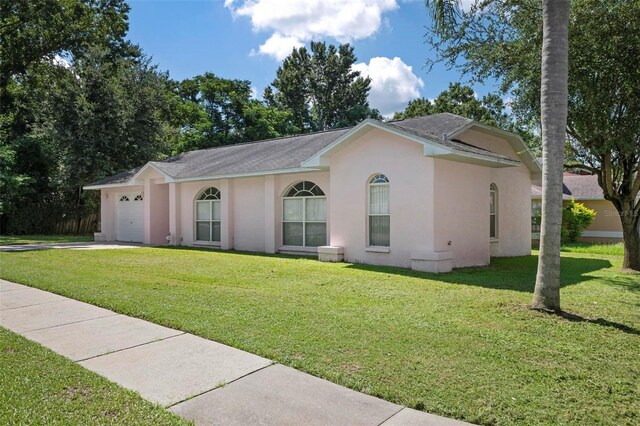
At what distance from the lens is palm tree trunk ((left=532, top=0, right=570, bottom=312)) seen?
692 centimetres

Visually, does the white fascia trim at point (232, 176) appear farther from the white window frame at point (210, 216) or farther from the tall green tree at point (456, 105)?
the tall green tree at point (456, 105)

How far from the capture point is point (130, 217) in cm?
2252

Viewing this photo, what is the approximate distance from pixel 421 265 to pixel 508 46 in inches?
249

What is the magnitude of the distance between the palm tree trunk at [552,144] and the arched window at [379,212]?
5933mm

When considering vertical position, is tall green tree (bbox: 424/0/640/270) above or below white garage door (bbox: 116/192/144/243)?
above

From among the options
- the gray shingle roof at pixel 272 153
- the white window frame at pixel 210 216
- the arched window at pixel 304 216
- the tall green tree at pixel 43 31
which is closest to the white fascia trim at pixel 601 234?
the gray shingle roof at pixel 272 153

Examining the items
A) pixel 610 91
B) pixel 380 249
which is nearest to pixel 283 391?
pixel 380 249

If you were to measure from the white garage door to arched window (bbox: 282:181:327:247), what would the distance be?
8936mm

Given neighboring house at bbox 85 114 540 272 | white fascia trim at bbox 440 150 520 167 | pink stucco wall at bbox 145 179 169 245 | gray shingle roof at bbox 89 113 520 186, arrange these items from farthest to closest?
pink stucco wall at bbox 145 179 169 245 → gray shingle roof at bbox 89 113 520 186 → neighboring house at bbox 85 114 540 272 → white fascia trim at bbox 440 150 520 167

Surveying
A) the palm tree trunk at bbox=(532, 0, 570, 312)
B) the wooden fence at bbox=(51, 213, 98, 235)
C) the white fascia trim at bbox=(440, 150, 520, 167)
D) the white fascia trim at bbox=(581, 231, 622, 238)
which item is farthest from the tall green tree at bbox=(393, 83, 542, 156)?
the palm tree trunk at bbox=(532, 0, 570, 312)

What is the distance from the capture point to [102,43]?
31656 millimetres

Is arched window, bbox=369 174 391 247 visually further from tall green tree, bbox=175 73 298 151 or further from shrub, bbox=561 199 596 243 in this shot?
tall green tree, bbox=175 73 298 151

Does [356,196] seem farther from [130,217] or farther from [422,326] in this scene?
[130,217]

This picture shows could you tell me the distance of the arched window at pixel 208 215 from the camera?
1903cm
